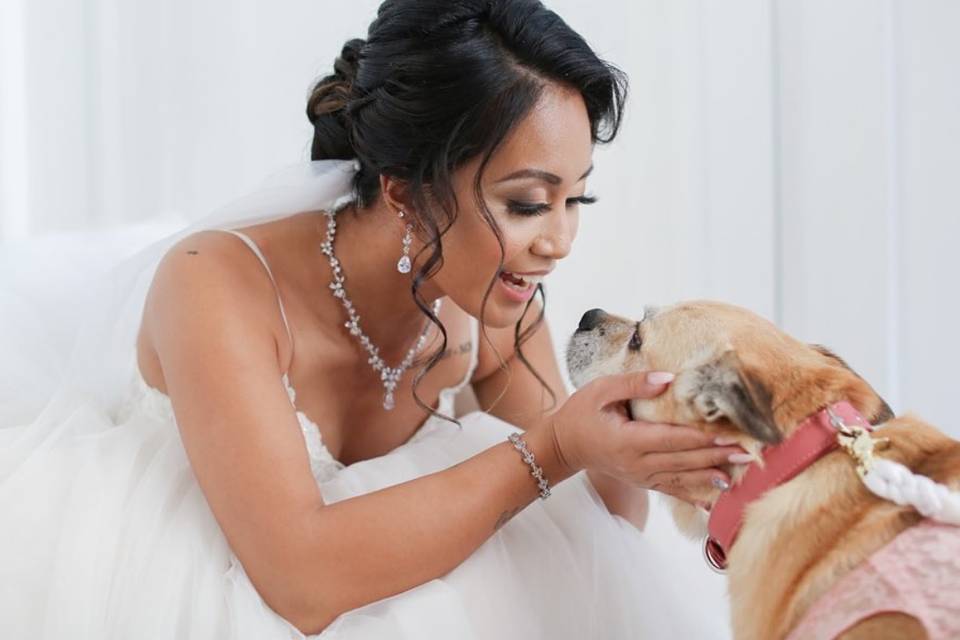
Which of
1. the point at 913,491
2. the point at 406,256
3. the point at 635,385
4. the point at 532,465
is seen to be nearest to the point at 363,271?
the point at 406,256

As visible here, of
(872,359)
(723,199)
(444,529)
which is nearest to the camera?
(444,529)

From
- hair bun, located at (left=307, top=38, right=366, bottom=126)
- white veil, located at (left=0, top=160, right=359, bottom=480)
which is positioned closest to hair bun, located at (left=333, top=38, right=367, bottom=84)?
hair bun, located at (left=307, top=38, right=366, bottom=126)

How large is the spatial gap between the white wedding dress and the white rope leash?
53 cm

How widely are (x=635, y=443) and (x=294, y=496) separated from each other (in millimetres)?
499

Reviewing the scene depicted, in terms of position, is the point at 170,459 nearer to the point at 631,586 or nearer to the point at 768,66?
the point at 631,586

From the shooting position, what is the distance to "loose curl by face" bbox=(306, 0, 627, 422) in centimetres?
150

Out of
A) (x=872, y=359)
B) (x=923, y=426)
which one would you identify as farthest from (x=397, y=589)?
(x=872, y=359)

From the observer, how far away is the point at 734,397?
4.01 feet

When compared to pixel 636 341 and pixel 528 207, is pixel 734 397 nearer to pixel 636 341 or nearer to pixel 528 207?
pixel 636 341

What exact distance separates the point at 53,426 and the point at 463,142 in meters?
0.87

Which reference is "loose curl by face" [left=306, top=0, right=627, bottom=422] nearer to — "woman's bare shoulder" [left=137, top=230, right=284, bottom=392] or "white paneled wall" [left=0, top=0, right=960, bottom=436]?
"woman's bare shoulder" [left=137, top=230, right=284, bottom=392]

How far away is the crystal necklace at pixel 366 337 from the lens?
5.92ft

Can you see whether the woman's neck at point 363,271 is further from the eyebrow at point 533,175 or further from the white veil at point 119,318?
the eyebrow at point 533,175

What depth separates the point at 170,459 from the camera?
1.64 m
